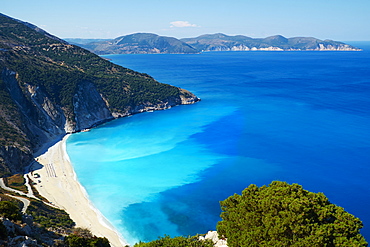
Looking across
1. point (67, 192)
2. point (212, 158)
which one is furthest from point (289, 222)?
point (212, 158)

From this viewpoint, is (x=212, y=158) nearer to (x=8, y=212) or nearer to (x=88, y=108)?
(x=8, y=212)

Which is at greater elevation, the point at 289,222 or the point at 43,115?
the point at 289,222

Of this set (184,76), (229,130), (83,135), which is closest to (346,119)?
(229,130)

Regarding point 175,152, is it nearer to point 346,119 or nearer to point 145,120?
point 145,120

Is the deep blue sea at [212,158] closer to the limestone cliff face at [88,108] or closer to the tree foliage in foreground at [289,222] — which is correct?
the limestone cliff face at [88,108]

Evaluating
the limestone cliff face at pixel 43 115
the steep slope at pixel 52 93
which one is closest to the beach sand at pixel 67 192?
the limestone cliff face at pixel 43 115

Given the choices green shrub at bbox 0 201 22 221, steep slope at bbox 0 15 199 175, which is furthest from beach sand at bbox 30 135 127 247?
green shrub at bbox 0 201 22 221

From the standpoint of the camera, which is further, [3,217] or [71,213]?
[71,213]

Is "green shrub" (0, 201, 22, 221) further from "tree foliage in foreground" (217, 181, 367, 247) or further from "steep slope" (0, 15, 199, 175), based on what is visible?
"steep slope" (0, 15, 199, 175)
